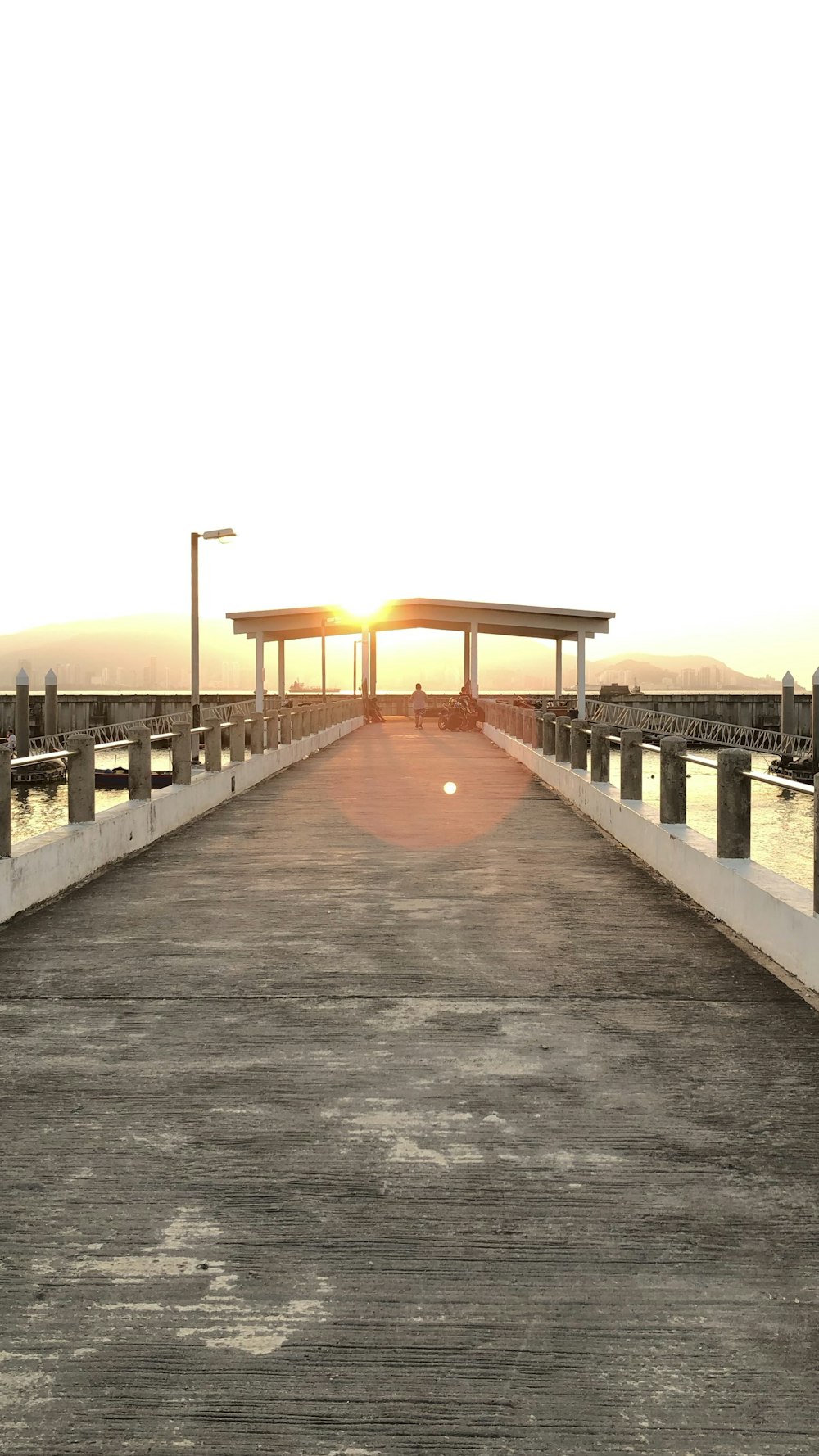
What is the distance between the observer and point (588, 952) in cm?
791

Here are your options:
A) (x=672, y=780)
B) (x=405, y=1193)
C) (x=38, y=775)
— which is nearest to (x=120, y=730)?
(x=38, y=775)

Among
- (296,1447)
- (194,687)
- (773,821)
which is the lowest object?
(773,821)

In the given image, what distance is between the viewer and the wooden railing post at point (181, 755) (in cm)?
1500

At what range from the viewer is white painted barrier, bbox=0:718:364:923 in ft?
30.1

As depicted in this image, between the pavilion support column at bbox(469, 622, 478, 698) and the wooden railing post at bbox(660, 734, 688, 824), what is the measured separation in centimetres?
3844

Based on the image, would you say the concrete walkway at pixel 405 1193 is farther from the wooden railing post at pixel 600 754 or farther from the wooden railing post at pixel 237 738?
the wooden railing post at pixel 237 738

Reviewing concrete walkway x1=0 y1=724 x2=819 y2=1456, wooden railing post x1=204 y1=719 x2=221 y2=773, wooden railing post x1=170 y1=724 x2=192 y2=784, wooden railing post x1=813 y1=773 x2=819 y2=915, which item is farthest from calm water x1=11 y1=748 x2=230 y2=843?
wooden railing post x1=813 y1=773 x2=819 y2=915

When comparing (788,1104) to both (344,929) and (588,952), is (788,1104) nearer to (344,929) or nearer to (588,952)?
(588,952)

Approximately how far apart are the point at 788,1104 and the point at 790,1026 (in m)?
1.18

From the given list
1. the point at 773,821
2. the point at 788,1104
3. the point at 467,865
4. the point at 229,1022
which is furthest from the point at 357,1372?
the point at 773,821

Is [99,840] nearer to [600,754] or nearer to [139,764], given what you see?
[139,764]

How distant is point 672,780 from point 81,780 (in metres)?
5.25

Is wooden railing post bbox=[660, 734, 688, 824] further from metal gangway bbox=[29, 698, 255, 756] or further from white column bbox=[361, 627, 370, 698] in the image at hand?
white column bbox=[361, 627, 370, 698]

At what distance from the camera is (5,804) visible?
876cm
